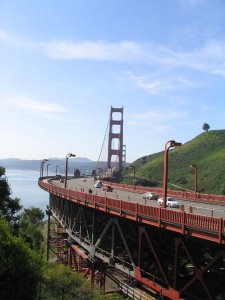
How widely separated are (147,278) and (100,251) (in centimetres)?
817

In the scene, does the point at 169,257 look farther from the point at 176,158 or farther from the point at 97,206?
the point at 176,158

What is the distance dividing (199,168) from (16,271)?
87.5 metres

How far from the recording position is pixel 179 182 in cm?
9281

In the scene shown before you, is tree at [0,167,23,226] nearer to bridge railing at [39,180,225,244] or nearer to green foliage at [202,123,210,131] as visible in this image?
bridge railing at [39,180,225,244]

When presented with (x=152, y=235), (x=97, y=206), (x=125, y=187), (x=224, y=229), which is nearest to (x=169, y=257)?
(x=152, y=235)

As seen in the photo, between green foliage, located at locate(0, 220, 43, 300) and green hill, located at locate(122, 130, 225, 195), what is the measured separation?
201 ft

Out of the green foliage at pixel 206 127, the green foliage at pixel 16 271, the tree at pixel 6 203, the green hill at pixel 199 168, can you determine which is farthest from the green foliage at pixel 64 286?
the green foliage at pixel 206 127

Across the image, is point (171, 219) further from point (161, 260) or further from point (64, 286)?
point (64, 286)

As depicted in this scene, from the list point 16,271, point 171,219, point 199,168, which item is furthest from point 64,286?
point 199,168

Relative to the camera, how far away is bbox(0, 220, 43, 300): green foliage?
56.3 feet

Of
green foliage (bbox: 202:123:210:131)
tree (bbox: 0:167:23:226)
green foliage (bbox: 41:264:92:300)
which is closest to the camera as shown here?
green foliage (bbox: 41:264:92:300)

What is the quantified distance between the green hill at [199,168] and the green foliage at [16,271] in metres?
61.4

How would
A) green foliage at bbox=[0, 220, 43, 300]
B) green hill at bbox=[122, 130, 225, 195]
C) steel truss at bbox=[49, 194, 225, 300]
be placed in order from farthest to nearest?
1. green hill at bbox=[122, 130, 225, 195]
2. steel truss at bbox=[49, 194, 225, 300]
3. green foliage at bbox=[0, 220, 43, 300]

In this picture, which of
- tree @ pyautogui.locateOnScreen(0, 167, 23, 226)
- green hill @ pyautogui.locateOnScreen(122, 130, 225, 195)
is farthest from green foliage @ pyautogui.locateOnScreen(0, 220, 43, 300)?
green hill @ pyautogui.locateOnScreen(122, 130, 225, 195)
